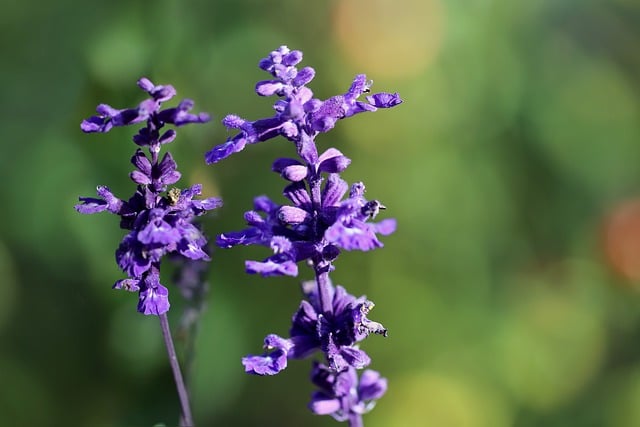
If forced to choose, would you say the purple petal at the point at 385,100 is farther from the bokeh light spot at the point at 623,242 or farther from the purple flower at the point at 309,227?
the bokeh light spot at the point at 623,242

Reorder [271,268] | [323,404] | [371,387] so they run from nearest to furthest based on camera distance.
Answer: [271,268] → [323,404] → [371,387]

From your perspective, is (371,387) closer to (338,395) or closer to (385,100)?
(338,395)

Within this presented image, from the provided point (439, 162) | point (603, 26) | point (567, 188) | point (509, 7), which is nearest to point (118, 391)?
point (439, 162)

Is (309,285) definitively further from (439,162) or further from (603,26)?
(603,26)

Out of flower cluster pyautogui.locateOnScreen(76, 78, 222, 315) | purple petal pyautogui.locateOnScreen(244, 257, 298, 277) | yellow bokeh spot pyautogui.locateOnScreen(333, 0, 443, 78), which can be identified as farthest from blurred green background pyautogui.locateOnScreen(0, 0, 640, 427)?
purple petal pyautogui.locateOnScreen(244, 257, 298, 277)

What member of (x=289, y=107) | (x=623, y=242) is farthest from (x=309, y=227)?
(x=623, y=242)

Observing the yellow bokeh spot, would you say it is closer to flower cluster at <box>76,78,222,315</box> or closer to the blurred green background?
the blurred green background
